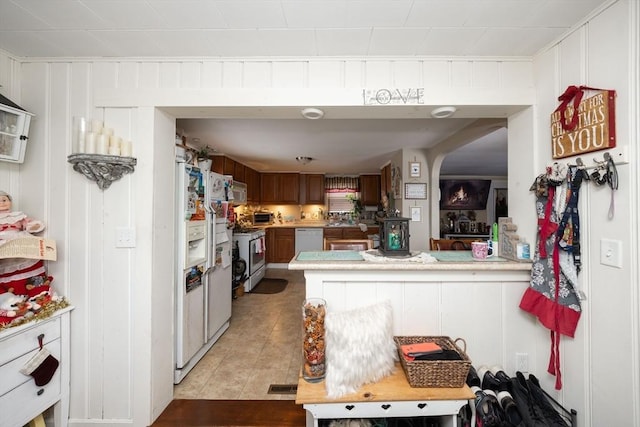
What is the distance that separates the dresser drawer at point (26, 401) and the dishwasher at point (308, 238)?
435 centimetres

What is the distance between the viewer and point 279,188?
19.2 ft

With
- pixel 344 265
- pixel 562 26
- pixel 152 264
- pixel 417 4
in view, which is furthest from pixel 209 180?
pixel 562 26

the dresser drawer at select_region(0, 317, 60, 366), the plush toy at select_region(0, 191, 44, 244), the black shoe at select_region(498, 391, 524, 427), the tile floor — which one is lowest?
the tile floor

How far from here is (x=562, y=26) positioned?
51.4 inches

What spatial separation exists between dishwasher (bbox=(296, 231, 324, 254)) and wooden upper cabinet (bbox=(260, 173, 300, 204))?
0.79 metres

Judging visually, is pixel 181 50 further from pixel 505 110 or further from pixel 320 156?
pixel 320 156

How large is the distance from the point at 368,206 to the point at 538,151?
15.9ft

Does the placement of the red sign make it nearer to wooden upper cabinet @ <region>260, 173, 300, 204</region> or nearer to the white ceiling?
the white ceiling

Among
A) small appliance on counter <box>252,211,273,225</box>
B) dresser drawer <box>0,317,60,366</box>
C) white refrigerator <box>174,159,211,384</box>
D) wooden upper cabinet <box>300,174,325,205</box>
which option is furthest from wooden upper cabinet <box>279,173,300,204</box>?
dresser drawer <box>0,317,60,366</box>

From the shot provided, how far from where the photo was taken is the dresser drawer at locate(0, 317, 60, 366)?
1.23 m

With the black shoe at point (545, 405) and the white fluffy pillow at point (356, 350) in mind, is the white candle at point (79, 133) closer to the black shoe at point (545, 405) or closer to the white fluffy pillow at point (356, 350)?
the white fluffy pillow at point (356, 350)

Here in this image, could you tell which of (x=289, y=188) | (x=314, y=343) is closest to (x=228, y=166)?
(x=289, y=188)

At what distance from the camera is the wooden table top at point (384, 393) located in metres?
1.17

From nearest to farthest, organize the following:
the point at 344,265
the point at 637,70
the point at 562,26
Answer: the point at 637,70, the point at 562,26, the point at 344,265
